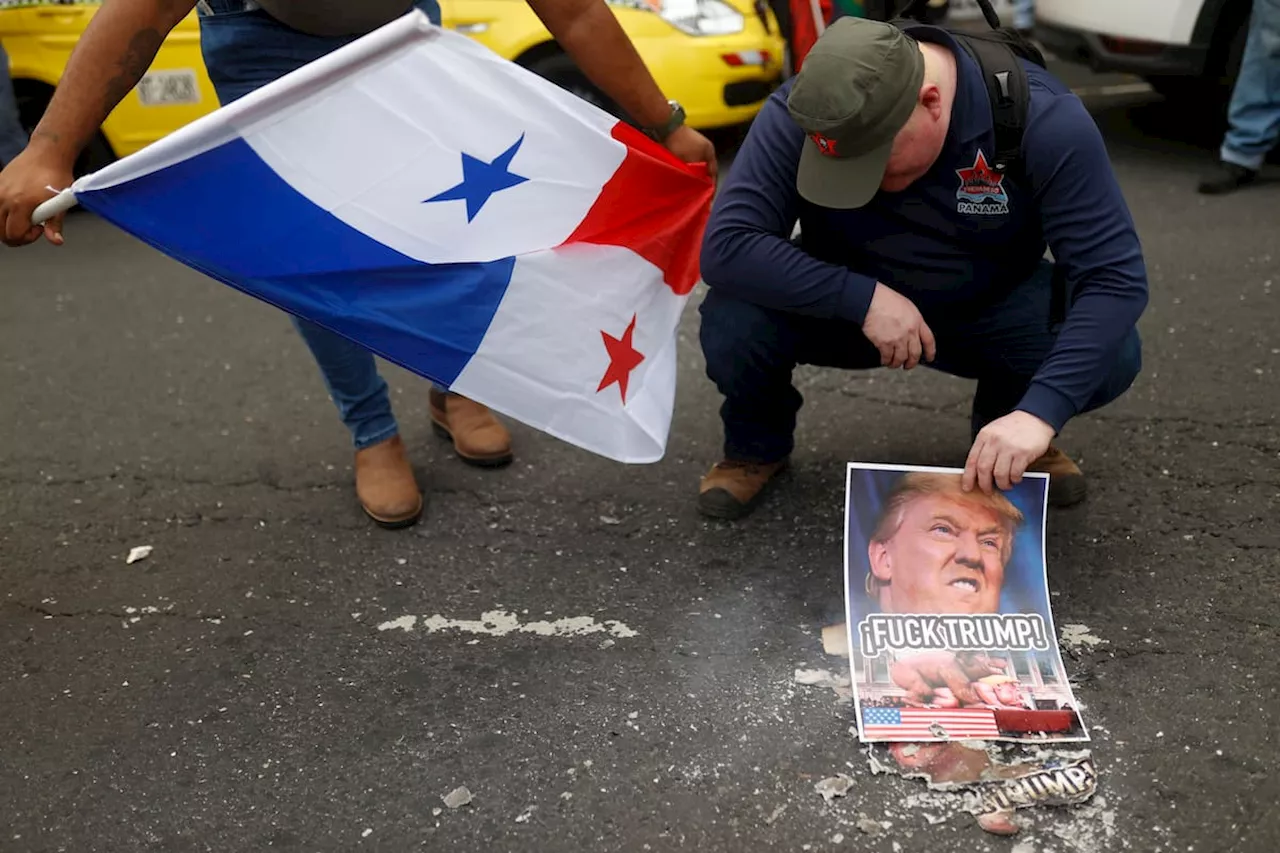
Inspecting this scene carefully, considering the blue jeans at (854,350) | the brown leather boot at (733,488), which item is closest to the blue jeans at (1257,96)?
the blue jeans at (854,350)

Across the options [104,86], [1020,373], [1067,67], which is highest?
[104,86]

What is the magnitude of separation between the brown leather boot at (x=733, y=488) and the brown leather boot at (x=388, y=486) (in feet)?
2.38

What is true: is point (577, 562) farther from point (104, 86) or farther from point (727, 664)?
point (104, 86)

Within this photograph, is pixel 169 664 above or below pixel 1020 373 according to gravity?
below

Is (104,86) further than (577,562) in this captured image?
No

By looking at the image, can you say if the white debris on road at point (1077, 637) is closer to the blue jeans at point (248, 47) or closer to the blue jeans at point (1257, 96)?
the blue jeans at point (248, 47)

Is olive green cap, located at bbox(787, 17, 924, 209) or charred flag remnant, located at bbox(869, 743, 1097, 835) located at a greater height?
olive green cap, located at bbox(787, 17, 924, 209)

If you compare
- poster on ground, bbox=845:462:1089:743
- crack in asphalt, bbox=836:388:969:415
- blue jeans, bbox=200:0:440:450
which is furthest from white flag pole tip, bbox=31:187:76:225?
crack in asphalt, bbox=836:388:969:415

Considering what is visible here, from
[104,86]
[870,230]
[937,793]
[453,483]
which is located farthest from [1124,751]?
[104,86]

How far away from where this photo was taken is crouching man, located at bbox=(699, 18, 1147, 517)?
7.18ft

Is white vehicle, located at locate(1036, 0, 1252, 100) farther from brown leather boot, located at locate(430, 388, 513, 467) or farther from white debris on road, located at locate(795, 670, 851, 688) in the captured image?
white debris on road, located at locate(795, 670, 851, 688)

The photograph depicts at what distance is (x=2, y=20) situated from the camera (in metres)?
5.57

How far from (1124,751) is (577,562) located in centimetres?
124

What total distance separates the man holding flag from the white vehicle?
315 cm
